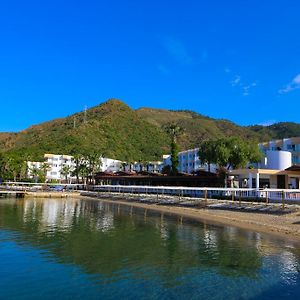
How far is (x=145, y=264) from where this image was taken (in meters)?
19.7

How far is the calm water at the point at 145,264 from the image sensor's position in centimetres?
1516

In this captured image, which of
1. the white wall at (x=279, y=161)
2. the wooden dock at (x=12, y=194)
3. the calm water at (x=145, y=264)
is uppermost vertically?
the white wall at (x=279, y=161)

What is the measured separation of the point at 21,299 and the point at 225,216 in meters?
30.6

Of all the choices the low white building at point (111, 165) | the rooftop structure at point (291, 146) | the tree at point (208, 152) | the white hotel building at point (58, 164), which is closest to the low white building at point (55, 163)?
the white hotel building at point (58, 164)

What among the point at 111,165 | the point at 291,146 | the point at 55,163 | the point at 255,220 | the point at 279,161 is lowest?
the point at 255,220

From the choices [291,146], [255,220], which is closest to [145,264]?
[255,220]

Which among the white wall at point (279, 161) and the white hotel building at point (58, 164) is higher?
the white hotel building at point (58, 164)

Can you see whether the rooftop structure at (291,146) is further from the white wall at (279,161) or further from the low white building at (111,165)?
the low white building at (111,165)

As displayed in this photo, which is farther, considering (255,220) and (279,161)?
(279,161)

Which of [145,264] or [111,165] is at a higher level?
[111,165]

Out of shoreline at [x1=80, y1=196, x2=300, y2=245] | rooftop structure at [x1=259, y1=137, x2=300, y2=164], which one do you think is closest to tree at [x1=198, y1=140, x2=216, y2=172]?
rooftop structure at [x1=259, y1=137, x2=300, y2=164]

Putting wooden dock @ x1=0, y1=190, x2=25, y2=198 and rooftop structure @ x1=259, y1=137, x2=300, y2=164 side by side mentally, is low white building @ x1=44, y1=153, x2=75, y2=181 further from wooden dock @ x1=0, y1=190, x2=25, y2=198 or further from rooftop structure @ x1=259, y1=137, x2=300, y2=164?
rooftop structure @ x1=259, y1=137, x2=300, y2=164

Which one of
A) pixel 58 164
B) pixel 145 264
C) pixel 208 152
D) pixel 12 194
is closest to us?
pixel 145 264

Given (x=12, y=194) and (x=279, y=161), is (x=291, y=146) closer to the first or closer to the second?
(x=279, y=161)
